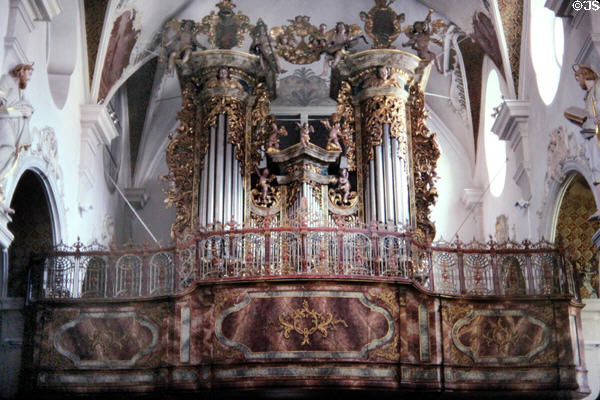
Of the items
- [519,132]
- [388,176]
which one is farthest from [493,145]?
[388,176]

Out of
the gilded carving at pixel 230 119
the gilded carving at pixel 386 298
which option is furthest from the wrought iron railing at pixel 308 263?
the gilded carving at pixel 230 119

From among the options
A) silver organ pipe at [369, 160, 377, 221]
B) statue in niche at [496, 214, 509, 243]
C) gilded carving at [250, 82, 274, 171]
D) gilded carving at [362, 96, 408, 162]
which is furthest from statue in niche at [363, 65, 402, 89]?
statue in niche at [496, 214, 509, 243]

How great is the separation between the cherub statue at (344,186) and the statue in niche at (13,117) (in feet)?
17.2

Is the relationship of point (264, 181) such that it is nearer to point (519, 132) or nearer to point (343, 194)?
point (343, 194)

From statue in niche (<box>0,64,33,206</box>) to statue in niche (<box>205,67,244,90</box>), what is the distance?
417 cm

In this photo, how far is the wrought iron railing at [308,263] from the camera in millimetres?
13555

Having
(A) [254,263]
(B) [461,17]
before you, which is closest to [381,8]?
(B) [461,17]

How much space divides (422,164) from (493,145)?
3.98 metres

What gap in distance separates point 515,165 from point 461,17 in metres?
3.26

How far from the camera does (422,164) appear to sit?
16.1 meters

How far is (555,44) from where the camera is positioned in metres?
15.4

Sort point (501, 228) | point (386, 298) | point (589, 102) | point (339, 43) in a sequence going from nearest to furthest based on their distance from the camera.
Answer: point (589, 102), point (386, 298), point (339, 43), point (501, 228)

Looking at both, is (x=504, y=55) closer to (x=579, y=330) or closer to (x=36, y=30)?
(x=579, y=330)

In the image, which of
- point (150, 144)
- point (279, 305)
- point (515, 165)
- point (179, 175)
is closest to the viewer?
point (279, 305)
